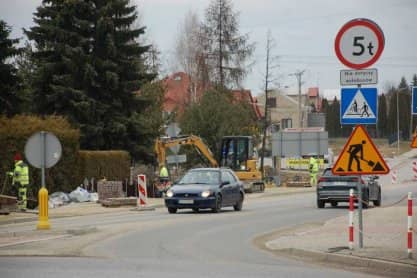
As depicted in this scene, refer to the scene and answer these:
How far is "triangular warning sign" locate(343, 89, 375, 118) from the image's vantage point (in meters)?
14.6

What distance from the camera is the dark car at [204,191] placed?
28594mm

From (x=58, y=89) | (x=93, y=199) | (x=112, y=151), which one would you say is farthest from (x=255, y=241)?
(x=58, y=89)

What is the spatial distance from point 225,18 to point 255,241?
52.7m

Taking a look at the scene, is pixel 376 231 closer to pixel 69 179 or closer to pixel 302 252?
pixel 302 252

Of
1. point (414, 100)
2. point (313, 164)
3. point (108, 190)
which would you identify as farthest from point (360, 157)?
point (313, 164)

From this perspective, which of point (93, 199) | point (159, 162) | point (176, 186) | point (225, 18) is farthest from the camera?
point (225, 18)

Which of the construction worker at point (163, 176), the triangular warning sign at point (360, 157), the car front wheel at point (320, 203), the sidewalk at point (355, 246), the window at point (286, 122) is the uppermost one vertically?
the window at point (286, 122)

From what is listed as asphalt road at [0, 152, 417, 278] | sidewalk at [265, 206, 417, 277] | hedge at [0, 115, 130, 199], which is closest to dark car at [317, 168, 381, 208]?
asphalt road at [0, 152, 417, 278]

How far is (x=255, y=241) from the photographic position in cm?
1872

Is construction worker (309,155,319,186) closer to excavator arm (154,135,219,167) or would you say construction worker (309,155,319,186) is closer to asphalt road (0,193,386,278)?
excavator arm (154,135,219,167)

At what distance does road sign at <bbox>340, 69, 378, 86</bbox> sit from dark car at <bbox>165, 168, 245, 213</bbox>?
14.4 m

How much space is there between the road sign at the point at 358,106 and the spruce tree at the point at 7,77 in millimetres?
29792

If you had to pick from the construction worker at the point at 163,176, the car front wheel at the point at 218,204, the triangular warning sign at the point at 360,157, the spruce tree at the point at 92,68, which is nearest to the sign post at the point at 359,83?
the triangular warning sign at the point at 360,157

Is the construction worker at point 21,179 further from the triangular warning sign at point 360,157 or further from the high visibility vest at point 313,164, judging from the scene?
the high visibility vest at point 313,164
